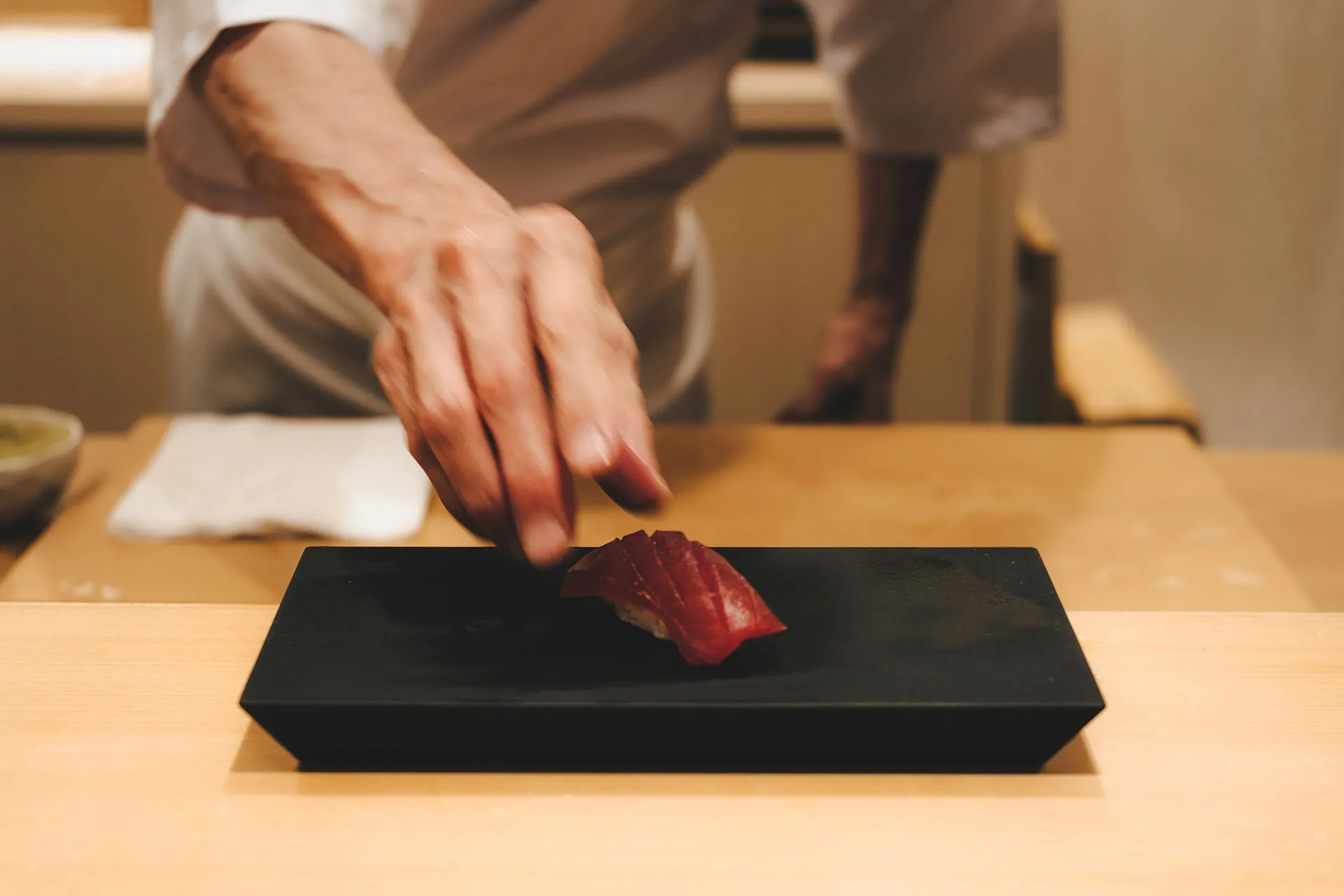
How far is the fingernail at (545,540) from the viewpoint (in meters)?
0.55

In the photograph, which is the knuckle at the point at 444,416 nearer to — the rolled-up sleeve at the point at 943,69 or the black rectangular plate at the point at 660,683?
the black rectangular plate at the point at 660,683

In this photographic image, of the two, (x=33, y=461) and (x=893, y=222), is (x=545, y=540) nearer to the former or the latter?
(x=33, y=461)

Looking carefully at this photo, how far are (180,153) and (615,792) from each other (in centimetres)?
64

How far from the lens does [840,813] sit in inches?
20.7

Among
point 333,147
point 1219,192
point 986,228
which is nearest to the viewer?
point 333,147

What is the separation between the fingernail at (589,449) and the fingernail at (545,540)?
4 cm

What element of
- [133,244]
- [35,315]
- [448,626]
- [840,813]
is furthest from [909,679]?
[35,315]

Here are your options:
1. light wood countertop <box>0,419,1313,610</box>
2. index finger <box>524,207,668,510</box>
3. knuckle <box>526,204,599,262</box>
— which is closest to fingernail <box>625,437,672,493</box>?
index finger <box>524,207,668,510</box>

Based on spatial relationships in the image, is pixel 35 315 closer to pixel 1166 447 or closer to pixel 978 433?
pixel 978 433

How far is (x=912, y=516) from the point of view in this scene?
3.10 ft

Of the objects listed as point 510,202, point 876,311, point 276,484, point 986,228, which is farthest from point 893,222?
point 986,228

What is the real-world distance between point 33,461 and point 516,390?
582 millimetres

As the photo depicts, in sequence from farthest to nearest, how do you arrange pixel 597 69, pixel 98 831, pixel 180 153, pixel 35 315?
pixel 35 315, pixel 597 69, pixel 180 153, pixel 98 831

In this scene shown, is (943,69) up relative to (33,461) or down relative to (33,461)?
up
